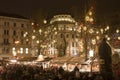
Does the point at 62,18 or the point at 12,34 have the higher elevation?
the point at 62,18

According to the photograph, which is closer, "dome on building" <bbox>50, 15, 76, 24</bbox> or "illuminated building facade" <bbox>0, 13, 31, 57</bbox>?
"illuminated building facade" <bbox>0, 13, 31, 57</bbox>

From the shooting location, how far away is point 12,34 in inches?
3187

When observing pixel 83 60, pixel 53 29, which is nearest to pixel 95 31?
pixel 83 60

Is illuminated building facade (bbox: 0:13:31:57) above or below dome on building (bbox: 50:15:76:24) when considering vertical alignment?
below

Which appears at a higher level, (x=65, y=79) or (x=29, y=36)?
(x=29, y=36)

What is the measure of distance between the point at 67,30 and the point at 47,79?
79979 mm

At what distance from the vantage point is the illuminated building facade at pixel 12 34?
78.5 metres

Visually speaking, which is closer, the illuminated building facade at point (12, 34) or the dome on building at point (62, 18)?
the illuminated building facade at point (12, 34)

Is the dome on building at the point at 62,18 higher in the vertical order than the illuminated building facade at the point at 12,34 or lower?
higher

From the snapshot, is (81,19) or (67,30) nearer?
(81,19)

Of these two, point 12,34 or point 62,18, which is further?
point 62,18

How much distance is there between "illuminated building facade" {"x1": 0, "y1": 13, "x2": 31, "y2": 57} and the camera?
7847 cm

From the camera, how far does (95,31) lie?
5028 cm

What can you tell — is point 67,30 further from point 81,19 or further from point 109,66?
point 109,66
